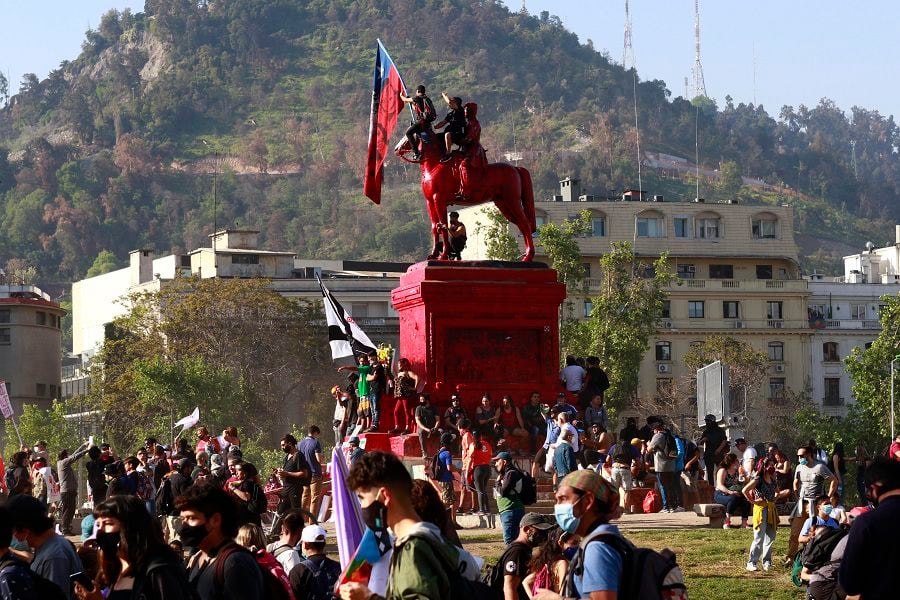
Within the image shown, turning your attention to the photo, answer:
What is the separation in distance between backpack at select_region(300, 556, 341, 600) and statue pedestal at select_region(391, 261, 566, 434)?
20.2 metres

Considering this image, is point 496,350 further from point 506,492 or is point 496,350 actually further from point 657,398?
point 657,398

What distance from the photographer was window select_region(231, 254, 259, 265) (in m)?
130

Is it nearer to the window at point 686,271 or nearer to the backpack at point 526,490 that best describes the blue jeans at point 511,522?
the backpack at point 526,490

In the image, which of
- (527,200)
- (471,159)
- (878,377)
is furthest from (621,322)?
(471,159)

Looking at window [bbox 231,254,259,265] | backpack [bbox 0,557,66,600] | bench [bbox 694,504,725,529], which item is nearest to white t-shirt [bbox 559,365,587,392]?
bench [bbox 694,504,725,529]

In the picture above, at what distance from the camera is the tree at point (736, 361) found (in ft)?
356

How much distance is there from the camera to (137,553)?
11.0 meters

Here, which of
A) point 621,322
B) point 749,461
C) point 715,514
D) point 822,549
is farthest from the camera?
point 621,322

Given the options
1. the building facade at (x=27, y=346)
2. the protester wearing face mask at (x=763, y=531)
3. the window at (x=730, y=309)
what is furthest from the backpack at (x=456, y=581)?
the building facade at (x=27, y=346)

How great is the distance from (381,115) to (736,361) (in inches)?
2942

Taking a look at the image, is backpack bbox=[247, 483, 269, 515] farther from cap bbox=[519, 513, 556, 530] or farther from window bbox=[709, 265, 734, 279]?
window bbox=[709, 265, 734, 279]

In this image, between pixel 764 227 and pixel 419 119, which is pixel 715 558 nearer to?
pixel 419 119

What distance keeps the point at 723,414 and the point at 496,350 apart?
4.54m

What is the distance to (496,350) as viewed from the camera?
35.0 m
